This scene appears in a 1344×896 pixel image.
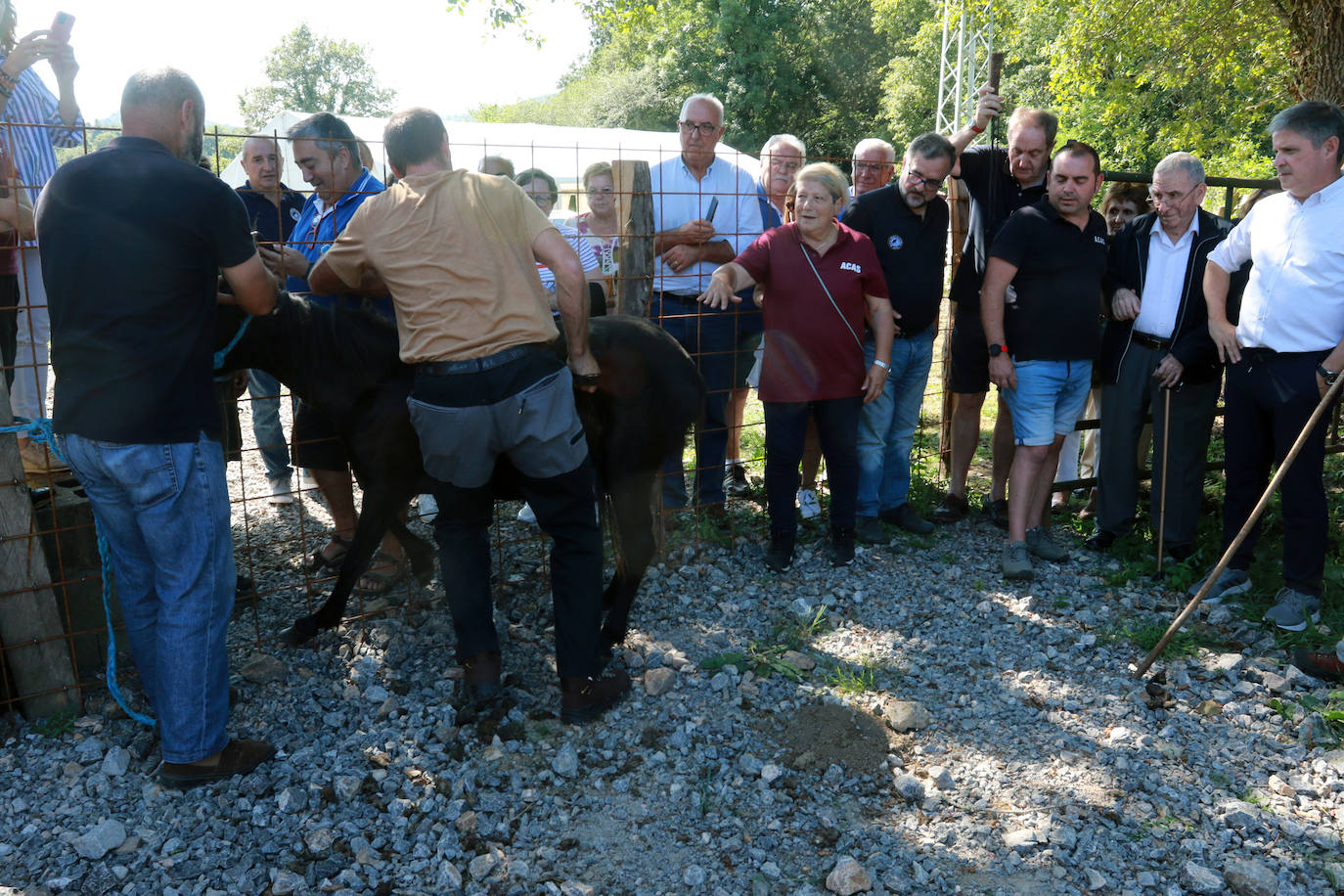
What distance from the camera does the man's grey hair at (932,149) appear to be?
15.8 feet

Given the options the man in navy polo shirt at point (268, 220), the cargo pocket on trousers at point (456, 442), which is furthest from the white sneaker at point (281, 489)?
the cargo pocket on trousers at point (456, 442)

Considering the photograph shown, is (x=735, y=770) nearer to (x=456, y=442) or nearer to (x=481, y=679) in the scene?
(x=481, y=679)

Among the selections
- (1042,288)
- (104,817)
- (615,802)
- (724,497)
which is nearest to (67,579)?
(104,817)

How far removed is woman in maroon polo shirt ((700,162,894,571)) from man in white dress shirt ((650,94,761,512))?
42cm

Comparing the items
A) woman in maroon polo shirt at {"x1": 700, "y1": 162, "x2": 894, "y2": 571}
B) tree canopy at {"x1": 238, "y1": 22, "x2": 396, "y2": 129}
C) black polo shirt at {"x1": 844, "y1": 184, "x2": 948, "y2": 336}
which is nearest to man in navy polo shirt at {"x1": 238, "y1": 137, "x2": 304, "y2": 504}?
woman in maroon polo shirt at {"x1": 700, "y1": 162, "x2": 894, "y2": 571}

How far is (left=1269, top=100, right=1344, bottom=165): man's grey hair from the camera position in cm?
391

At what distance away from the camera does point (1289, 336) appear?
407 centimetres

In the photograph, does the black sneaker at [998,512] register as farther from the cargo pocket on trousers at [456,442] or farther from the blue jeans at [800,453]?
the cargo pocket on trousers at [456,442]

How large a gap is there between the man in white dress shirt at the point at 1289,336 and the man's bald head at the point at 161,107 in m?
4.25

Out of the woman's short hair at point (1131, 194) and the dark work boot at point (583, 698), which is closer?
the dark work boot at point (583, 698)

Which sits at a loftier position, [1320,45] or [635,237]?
[1320,45]

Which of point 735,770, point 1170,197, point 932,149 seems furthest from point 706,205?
point 735,770

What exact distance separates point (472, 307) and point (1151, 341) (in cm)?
365

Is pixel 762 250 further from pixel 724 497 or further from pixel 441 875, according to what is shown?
pixel 441 875
